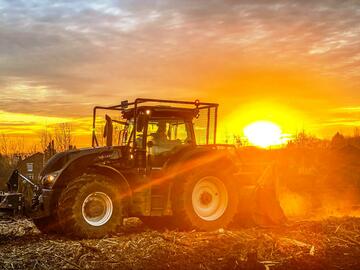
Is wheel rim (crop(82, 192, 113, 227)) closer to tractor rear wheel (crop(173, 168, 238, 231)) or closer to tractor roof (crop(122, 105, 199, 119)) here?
tractor rear wheel (crop(173, 168, 238, 231))

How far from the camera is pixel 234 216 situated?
12414 millimetres

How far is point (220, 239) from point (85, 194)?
107 inches

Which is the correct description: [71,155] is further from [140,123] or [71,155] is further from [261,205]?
[261,205]

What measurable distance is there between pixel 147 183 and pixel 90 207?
1.38 meters

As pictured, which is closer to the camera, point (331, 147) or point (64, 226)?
point (64, 226)

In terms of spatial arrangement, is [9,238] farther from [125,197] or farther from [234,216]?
[234,216]

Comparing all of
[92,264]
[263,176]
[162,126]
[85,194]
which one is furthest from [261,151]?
[92,264]

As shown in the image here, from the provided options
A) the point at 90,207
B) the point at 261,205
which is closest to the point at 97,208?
the point at 90,207

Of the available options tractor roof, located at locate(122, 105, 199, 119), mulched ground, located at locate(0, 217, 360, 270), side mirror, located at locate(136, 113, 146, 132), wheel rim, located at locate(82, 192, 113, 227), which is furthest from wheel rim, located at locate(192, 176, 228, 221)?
wheel rim, located at locate(82, 192, 113, 227)

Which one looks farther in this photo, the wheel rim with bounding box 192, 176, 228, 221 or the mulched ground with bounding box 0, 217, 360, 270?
the wheel rim with bounding box 192, 176, 228, 221

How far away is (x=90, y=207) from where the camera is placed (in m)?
10.1

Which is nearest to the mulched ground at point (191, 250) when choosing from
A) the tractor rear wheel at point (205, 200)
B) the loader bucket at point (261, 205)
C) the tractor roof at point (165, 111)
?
the tractor rear wheel at point (205, 200)

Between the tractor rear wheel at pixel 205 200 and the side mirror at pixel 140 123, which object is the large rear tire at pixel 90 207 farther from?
the tractor rear wheel at pixel 205 200

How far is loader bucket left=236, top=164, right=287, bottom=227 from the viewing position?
39.9 ft
